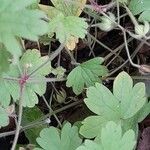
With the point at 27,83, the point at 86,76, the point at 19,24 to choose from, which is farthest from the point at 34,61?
the point at 19,24

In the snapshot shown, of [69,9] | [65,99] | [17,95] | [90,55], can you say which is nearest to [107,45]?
[90,55]

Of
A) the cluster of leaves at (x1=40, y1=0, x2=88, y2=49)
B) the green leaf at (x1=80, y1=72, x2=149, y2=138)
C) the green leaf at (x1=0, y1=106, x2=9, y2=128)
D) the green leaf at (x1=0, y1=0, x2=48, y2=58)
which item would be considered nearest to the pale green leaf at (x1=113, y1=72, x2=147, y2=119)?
the green leaf at (x1=80, y1=72, x2=149, y2=138)

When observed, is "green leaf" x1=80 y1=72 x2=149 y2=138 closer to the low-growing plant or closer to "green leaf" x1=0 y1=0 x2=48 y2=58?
the low-growing plant

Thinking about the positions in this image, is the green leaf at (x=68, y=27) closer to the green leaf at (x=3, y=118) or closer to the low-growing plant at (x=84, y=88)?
the low-growing plant at (x=84, y=88)

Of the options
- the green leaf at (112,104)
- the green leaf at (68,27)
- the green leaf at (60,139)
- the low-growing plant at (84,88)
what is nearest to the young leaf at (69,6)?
the low-growing plant at (84,88)

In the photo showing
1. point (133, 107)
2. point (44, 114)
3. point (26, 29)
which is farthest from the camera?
point (44, 114)

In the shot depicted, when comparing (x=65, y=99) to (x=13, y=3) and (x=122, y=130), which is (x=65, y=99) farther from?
(x=13, y=3)
